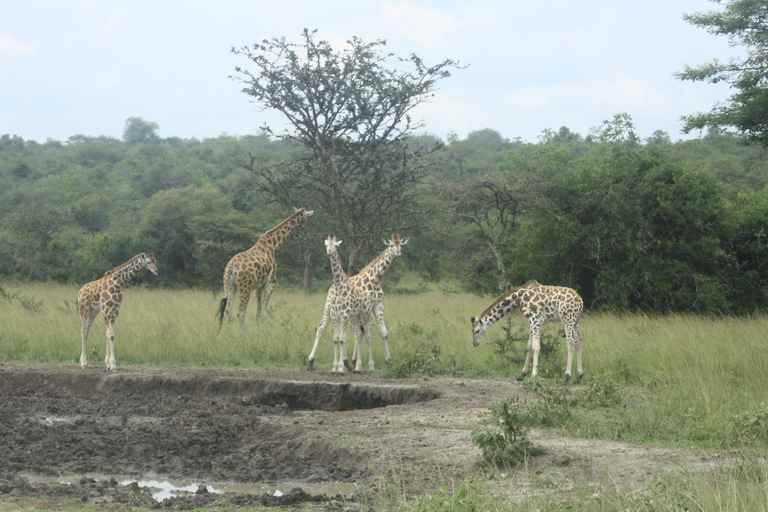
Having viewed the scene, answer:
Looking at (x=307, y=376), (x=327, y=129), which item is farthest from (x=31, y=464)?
(x=327, y=129)

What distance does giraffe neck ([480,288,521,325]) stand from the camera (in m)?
10.9

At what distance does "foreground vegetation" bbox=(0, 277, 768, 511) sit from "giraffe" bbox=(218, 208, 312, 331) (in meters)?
0.43

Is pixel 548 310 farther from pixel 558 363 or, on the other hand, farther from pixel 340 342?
pixel 340 342

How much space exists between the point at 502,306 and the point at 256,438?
471cm

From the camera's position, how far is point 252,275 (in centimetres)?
1393

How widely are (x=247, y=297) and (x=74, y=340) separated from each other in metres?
3.09

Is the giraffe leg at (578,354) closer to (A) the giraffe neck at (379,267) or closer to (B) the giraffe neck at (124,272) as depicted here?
(A) the giraffe neck at (379,267)

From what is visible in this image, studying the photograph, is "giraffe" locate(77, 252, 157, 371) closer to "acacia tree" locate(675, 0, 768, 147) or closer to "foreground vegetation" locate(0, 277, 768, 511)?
"foreground vegetation" locate(0, 277, 768, 511)

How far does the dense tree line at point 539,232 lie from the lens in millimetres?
16812

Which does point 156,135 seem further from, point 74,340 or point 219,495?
point 219,495

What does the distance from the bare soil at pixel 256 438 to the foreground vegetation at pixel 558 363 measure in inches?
15.8

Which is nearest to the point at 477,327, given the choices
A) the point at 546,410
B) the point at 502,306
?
the point at 502,306

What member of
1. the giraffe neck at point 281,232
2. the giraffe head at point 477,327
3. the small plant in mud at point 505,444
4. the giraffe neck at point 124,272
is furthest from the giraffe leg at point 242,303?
the small plant in mud at point 505,444

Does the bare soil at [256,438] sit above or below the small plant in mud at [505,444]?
below
